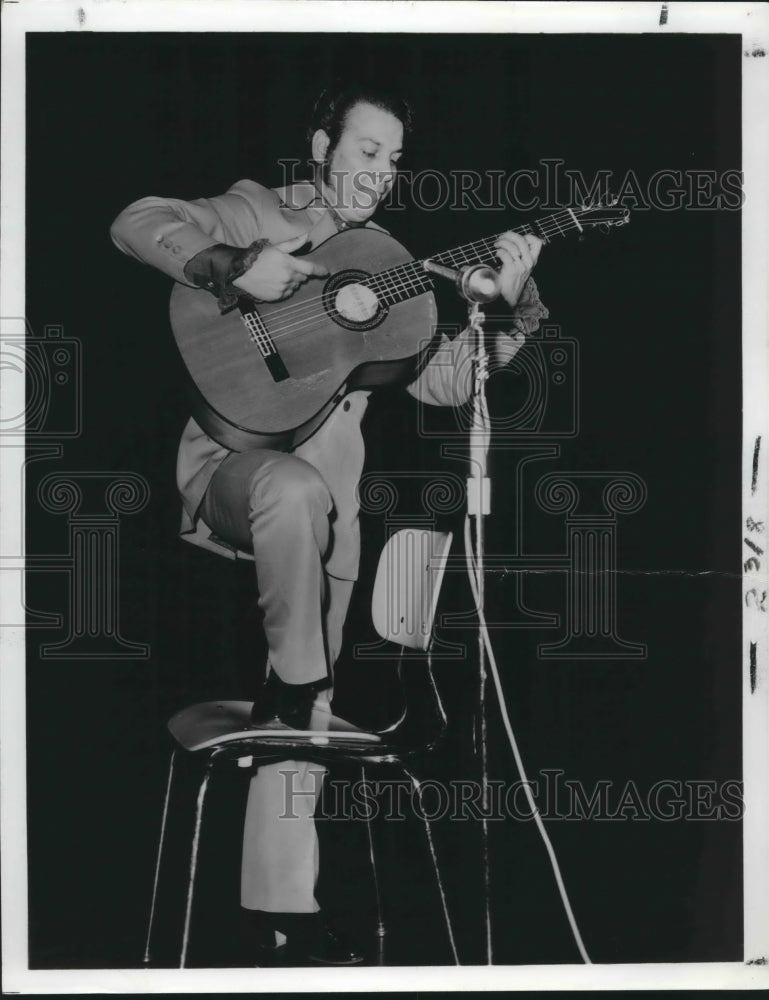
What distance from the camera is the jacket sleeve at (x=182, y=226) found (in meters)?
2.09

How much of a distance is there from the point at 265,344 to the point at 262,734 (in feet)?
2.62

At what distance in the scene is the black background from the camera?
2.14 meters

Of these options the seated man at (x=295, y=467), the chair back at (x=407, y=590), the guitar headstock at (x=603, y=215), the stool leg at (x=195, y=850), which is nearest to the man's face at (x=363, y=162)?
the seated man at (x=295, y=467)

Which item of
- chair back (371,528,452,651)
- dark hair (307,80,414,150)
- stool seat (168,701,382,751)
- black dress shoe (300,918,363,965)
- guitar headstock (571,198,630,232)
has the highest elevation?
dark hair (307,80,414,150)

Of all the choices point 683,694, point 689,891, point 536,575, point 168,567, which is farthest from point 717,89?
point 689,891

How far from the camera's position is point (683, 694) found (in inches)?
86.1

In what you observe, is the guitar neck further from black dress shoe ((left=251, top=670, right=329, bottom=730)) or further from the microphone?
black dress shoe ((left=251, top=670, right=329, bottom=730))

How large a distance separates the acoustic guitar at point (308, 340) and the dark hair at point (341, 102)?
→ 0.77ft

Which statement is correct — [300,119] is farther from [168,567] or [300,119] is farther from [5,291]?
[168,567]

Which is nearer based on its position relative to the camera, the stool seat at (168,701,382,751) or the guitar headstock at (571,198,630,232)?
the stool seat at (168,701,382,751)

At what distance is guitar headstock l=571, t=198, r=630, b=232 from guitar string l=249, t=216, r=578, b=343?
29 millimetres

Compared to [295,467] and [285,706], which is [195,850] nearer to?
[285,706]

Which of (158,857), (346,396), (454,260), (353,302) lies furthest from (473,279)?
(158,857)

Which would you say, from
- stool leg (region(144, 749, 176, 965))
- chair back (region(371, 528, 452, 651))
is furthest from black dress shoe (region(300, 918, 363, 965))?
chair back (region(371, 528, 452, 651))
